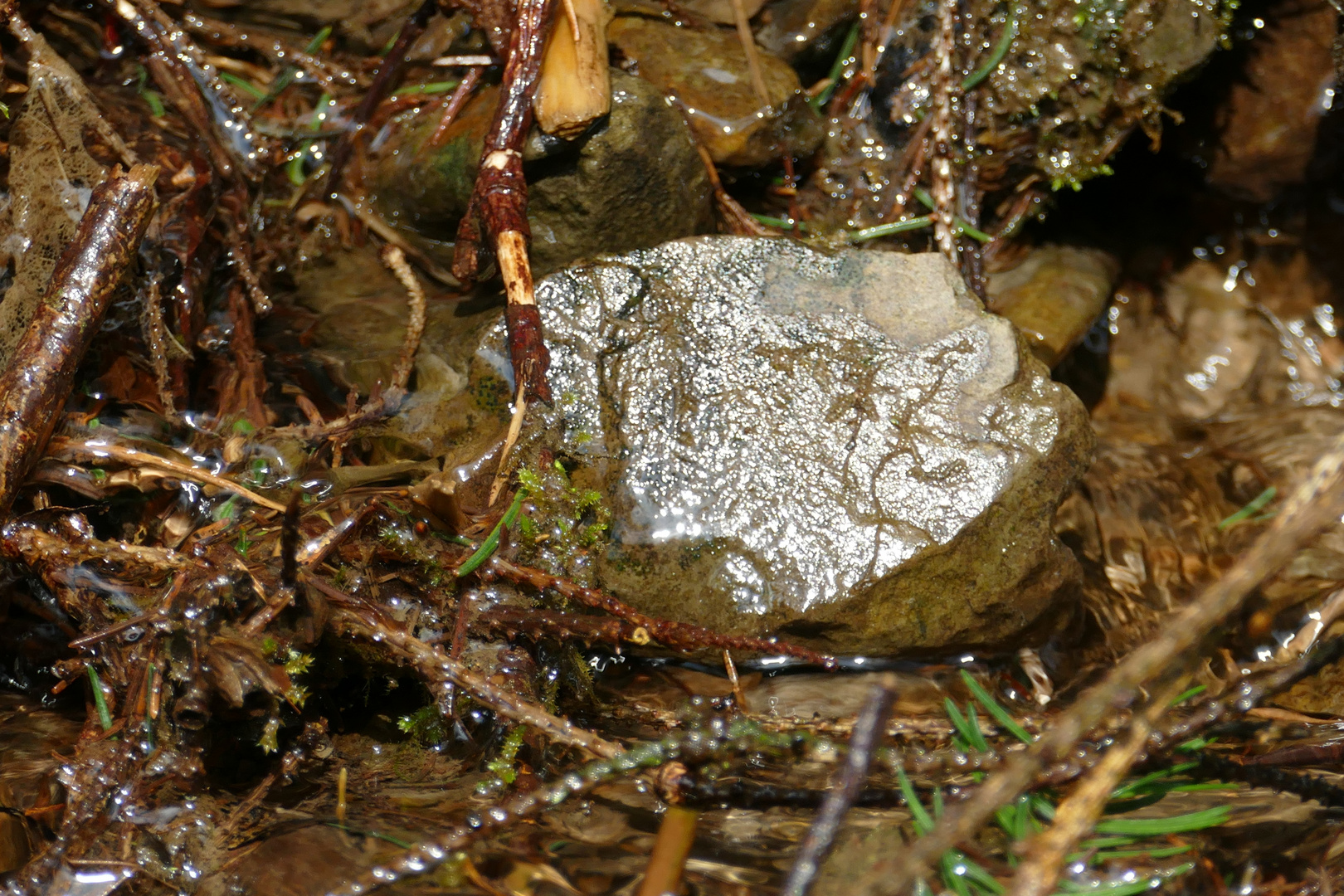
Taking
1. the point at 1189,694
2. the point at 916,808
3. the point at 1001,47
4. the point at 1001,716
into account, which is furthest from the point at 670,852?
Result: the point at 1001,47

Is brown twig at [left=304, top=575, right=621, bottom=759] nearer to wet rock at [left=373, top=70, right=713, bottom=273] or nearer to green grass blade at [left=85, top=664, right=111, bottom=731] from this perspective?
green grass blade at [left=85, top=664, right=111, bottom=731]

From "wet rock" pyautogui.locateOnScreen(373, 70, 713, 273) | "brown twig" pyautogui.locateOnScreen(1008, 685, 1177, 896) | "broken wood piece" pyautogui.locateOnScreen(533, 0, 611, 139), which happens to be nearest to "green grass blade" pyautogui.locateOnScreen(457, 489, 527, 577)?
"wet rock" pyautogui.locateOnScreen(373, 70, 713, 273)

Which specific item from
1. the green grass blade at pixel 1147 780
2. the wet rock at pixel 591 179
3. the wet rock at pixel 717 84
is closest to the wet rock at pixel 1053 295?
the wet rock at pixel 717 84

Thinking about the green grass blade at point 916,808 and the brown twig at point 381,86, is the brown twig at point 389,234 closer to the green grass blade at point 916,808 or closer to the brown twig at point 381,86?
the brown twig at point 381,86

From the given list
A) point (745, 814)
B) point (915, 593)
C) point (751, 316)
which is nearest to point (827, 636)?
point (915, 593)

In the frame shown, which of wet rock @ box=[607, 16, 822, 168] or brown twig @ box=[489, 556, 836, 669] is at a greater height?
wet rock @ box=[607, 16, 822, 168]
